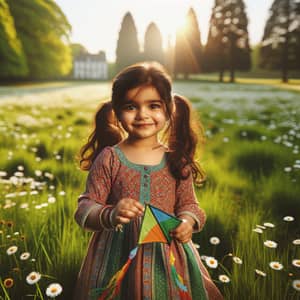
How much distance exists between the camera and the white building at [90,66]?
54.4 m

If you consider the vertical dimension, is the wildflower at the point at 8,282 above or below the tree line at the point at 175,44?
below

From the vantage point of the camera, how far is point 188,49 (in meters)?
31.9

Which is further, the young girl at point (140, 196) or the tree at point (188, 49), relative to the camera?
the tree at point (188, 49)

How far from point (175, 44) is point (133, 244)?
32.1 m

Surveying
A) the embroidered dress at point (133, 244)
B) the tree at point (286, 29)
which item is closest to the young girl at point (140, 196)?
the embroidered dress at point (133, 244)

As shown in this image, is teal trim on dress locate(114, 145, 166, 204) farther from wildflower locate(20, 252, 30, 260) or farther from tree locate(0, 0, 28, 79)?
tree locate(0, 0, 28, 79)

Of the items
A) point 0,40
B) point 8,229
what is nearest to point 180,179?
point 8,229

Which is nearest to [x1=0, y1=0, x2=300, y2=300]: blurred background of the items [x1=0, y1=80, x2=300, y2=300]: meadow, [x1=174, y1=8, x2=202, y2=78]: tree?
[x1=0, y1=80, x2=300, y2=300]: meadow

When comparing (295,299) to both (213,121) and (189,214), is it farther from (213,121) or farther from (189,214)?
(213,121)

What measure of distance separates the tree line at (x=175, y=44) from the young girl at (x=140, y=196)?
8975 mm

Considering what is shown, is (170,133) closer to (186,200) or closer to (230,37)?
(186,200)

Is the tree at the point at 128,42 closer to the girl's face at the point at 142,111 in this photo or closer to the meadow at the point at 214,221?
the meadow at the point at 214,221

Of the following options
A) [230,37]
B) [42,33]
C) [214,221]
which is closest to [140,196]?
[214,221]

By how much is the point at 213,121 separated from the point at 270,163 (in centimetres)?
320
